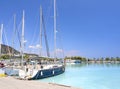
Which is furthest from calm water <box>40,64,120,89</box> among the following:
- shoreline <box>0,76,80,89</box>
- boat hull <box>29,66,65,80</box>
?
shoreline <box>0,76,80,89</box>

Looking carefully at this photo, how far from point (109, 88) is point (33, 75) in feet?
30.2

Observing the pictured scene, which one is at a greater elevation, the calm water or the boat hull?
the boat hull

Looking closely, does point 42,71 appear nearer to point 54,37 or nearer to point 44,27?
point 54,37

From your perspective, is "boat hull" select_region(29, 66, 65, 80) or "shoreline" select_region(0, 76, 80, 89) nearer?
"shoreline" select_region(0, 76, 80, 89)

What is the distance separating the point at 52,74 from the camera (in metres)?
29.4

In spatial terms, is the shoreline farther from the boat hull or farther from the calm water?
the boat hull

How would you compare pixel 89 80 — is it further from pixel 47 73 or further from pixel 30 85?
pixel 30 85

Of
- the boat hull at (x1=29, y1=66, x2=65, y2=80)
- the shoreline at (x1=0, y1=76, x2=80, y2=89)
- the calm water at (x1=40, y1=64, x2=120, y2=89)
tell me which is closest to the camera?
the shoreline at (x1=0, y1=76, x2=80, y2=89)

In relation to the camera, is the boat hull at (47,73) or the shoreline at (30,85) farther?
the boat hull at (47,73)

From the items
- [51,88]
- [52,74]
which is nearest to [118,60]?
[52,74]

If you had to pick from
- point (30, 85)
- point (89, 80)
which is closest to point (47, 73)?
point (89, 80)

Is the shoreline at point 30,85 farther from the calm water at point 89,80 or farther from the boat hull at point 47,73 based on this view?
the boat hull at point 47,73

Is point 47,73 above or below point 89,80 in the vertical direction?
above

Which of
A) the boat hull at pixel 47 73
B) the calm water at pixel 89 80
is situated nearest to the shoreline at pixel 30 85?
the calm water at pixel 89 80
